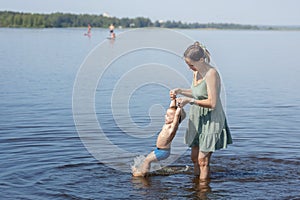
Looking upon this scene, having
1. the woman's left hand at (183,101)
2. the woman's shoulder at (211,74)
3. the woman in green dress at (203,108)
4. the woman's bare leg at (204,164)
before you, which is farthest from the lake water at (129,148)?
the woman's shoulder at (211,74)

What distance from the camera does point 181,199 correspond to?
26.8 ft

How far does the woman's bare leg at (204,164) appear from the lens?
8367 millimetres

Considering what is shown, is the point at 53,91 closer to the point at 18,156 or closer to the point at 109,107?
the point at 109,107

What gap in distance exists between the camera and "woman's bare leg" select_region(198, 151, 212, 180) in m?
8.37

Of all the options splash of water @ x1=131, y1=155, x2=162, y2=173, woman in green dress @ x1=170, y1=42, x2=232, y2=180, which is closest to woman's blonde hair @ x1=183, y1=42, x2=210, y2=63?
woman in green dress @ x1=170, y1=42, x2=232, y2=180

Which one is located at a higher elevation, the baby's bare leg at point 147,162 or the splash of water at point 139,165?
the baby's bare leg at point 147,162

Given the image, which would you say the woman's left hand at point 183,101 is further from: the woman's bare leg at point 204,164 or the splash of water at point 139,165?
the splash of water at point 139,165

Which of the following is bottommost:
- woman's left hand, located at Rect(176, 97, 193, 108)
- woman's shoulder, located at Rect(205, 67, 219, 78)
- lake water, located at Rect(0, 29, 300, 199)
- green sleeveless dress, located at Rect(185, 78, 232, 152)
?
lake water, located at Rect(0, 29, 300, 199)

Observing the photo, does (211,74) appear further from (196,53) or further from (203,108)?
(203,108)

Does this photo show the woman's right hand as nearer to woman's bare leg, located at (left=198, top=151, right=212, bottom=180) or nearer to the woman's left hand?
the woman's left hand

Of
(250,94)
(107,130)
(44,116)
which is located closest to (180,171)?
(107,130)

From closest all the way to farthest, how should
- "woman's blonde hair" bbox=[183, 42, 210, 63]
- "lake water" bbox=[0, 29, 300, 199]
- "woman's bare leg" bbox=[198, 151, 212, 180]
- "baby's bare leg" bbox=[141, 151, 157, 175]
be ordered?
"woman's blonde hair" bbox=[183, 42, 210, 63]
"woman's bare leg" bbox=[198, 151, 212, 180]
"lake water" bbox=[0, 29, 300, 199]
"baby's bare leg" bbox=[141, 151, 157, 175]

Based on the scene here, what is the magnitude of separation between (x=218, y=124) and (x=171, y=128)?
750 mm

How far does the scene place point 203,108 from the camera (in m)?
8.23
